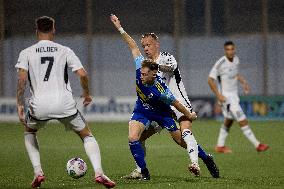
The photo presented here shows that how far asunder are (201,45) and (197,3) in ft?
4.96

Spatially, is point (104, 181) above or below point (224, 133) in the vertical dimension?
above

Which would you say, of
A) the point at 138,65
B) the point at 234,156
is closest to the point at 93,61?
the point at 234,156

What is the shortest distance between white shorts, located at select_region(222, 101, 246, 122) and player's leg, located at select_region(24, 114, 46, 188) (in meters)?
8.17

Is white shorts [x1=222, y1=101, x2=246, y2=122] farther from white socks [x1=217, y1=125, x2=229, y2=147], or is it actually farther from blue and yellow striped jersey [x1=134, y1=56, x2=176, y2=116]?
blue and yellow striped jersey [x1=134, y1=56, x2=176, y2=116]

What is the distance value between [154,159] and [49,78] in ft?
19.3

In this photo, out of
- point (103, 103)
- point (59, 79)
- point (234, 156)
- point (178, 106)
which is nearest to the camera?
point (59, 79)

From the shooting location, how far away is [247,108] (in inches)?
1089

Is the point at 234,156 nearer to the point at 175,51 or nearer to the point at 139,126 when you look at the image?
the point at 139,126

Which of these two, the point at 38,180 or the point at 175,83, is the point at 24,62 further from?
the point at 175,83

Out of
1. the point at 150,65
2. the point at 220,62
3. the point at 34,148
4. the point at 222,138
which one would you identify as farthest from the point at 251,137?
the point at 34,148

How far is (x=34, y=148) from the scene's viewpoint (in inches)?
406

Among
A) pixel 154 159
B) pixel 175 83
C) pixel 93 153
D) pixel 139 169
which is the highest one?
pixel 175 83

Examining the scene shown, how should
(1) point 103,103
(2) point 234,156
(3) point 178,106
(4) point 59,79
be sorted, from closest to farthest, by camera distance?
(4) point 59,79, (3) point 178,106, (2) point 234,156, (1) point 103,103

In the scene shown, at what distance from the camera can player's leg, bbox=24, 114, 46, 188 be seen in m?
10.1
